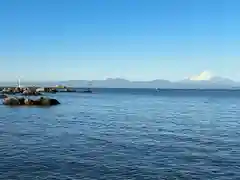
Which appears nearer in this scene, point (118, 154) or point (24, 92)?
point (118, 154)

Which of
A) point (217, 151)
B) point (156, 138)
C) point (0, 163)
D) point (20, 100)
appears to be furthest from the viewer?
point (20, 100)

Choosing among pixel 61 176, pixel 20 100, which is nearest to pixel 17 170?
pixel 61 176

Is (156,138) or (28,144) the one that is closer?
(28,144)

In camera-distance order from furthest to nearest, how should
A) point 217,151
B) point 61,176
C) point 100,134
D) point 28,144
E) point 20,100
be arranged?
1. point 20,100
2. point 100,134
3. point 28,144
4. point 217,151
5. point 61,176

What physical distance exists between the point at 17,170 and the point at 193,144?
54.9 ft

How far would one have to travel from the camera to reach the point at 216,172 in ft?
78.4

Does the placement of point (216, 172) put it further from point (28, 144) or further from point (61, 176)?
point (28, 144)

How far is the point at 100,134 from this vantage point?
133 feet

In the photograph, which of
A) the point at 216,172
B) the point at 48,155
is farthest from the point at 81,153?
the point at 216,172

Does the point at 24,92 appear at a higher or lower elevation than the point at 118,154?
higher

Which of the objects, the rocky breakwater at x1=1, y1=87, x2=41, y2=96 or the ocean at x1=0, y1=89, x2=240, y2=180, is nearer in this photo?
the ocean at x1=0, y1=89, x2=240, y2=180

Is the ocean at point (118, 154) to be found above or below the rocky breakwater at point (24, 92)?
below

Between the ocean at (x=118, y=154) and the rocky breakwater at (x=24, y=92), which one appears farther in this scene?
the rocky breakwater at (x=24, y=92)

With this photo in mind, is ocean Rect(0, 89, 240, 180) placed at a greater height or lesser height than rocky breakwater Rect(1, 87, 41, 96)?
lesser
